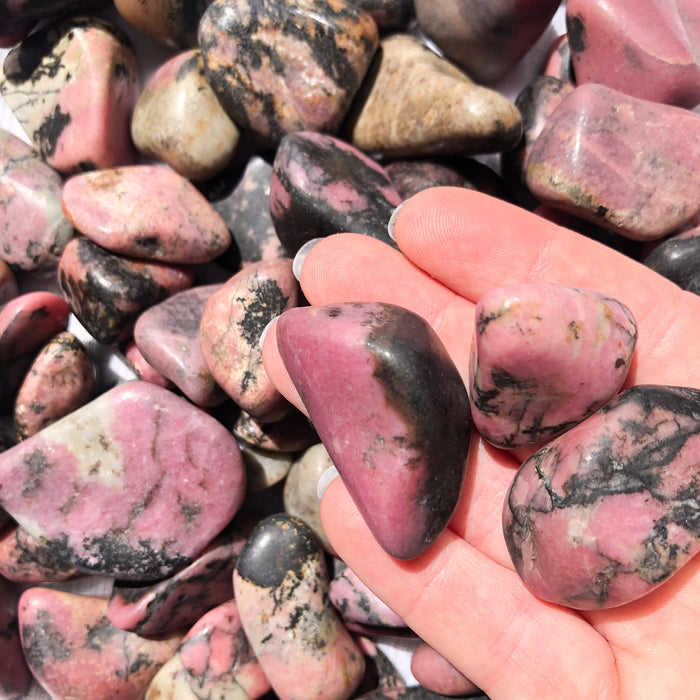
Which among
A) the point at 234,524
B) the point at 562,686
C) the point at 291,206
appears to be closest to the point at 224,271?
the point at 291,206

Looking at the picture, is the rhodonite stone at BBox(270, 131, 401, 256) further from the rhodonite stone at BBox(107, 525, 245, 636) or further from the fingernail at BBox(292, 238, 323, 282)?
the rhodonite stone at BBox(107, 525, 245, 636)

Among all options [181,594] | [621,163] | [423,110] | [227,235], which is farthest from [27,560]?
[621,163]

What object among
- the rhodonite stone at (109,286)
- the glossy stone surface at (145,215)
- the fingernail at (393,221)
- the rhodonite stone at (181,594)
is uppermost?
the fingernail at (393,221)

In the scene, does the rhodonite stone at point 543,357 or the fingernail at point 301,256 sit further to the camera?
the fingernail at point 301,256

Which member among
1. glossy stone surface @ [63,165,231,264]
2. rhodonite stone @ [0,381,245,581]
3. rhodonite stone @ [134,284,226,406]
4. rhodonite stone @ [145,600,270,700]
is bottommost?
rhodonite stone @ [145,600,270,700]

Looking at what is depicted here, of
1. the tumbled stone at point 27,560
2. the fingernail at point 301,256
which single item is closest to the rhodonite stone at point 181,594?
the tumbled stone at point 27,560

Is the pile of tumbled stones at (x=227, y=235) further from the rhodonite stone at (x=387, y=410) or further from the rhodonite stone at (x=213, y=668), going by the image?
the rhodonite stone at (x=387, y=410)

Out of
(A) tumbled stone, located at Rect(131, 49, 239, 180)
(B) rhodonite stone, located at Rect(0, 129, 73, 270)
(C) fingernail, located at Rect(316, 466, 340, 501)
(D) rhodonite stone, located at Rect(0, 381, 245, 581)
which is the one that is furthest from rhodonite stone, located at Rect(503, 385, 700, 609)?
(B) rhodonite stone, located at Rect(0, 129, 73, 270)

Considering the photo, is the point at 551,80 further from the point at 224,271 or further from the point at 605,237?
the point at 224,271
